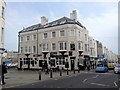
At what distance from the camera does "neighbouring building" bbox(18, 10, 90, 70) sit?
51.4m

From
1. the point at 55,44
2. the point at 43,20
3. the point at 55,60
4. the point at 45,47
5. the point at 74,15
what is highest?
the point at 74,15

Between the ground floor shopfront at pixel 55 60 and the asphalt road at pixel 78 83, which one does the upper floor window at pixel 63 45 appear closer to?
the ground floor shopfront at pixel 55 60

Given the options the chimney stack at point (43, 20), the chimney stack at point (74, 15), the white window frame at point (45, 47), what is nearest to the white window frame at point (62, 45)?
the white window frame at point (45, 47)

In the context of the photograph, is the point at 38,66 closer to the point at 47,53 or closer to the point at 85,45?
the point at 47,53

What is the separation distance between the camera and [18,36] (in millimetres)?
66438

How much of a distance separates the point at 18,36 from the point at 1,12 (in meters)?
37.6

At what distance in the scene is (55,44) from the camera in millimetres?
54125

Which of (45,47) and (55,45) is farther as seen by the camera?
(45,47)

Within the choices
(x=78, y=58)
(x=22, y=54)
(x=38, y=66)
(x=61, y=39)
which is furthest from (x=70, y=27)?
(x=22, y=54)

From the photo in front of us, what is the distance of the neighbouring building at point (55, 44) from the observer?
51375 millimetres

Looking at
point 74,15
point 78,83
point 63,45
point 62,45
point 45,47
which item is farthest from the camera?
point 74,15

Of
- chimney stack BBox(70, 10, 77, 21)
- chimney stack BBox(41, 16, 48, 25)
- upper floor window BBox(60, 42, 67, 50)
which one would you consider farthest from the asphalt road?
chimney stack BBox(41, 16, 48, 25)

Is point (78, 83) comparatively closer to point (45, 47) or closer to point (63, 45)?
point (63, 45)

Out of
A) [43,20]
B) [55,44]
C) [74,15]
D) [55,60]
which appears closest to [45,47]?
[55,44]
